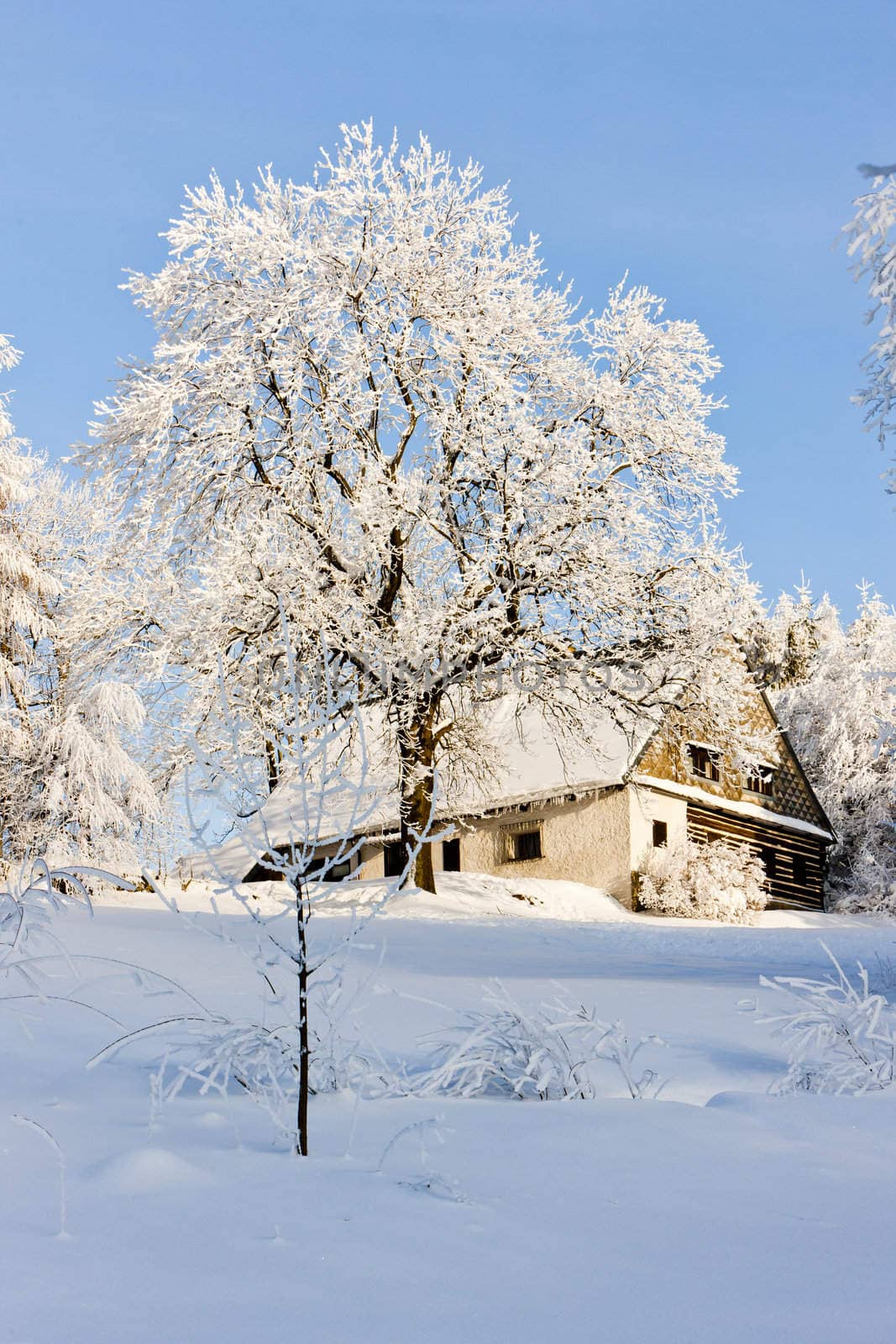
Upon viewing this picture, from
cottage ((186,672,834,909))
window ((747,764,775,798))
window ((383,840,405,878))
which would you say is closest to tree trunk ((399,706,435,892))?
window ((383,840,405,878))

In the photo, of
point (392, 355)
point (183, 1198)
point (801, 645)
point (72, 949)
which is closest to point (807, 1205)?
point (183, 1198)

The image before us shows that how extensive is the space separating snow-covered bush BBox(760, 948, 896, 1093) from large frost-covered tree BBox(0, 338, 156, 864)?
13.9 meters

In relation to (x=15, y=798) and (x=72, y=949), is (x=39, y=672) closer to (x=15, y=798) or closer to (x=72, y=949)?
(x=15, y=798)

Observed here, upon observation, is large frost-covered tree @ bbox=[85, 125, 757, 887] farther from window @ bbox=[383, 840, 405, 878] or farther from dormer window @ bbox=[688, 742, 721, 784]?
dormer window @ bbox=[688, 742, 721, 784]

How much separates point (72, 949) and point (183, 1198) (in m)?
6.50

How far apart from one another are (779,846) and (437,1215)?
32511 mm

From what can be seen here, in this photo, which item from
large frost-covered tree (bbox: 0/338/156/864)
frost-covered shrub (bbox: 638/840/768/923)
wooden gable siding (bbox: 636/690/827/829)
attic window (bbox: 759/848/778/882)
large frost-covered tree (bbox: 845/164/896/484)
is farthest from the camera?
attic window (bbox: 759/848/778/882)

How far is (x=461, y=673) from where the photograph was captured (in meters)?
19.1

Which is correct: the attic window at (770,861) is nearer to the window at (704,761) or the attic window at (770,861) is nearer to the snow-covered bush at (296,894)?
the window at (704,761)

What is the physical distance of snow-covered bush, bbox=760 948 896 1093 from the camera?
5.14 m

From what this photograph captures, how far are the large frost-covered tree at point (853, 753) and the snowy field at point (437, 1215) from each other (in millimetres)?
30439

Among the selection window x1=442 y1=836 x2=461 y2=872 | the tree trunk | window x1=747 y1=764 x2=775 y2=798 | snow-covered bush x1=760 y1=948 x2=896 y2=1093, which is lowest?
snow-covered bush x1=760 y1=948 x2=896 y2=1093

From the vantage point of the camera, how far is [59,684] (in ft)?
72.0

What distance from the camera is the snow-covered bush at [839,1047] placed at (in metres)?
5.14
